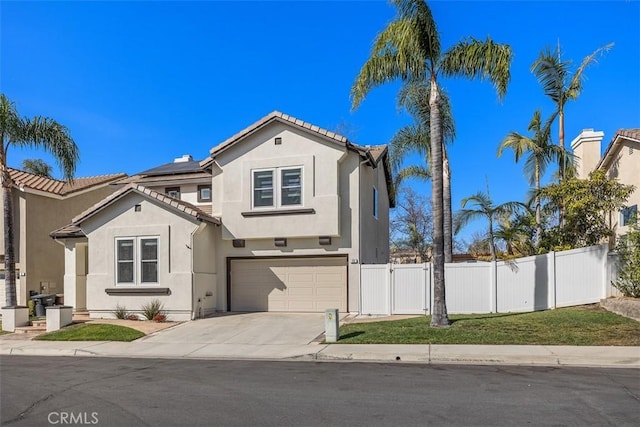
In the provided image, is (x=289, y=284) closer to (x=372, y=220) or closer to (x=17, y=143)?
(x=372, y=220)

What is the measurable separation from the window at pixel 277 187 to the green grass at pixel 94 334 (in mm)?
6174

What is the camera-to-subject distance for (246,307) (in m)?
18.6

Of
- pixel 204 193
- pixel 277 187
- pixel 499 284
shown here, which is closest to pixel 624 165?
pixel 499 284

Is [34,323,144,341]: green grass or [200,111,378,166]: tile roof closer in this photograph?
[34,323,144,341]: green grass

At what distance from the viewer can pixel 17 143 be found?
674 inches

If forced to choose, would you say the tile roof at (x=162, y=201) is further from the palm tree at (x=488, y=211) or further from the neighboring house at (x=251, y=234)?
the palm tree at (x=488, y=211)

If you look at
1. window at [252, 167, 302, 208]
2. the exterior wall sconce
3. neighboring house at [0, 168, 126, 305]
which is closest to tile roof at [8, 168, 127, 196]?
neighboring house at [0, 168, 126, 305]

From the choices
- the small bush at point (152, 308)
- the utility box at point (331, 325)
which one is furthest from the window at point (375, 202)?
the small bush at point (152, 308)

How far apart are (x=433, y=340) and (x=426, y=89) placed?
426 inches

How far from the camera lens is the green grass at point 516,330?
11305 millimetres

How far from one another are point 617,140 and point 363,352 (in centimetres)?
1338

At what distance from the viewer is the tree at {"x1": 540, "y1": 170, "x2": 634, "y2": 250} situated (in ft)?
51.2

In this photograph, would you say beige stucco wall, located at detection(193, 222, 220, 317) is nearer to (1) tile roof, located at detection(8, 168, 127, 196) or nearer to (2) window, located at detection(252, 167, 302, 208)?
(2) window, located at detection(252, 167, 302, 208)

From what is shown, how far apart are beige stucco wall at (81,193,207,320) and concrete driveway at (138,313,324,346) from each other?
1360 millimetres
